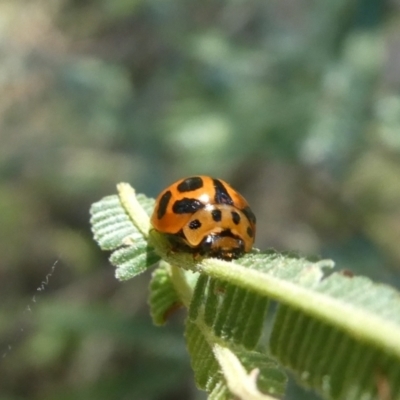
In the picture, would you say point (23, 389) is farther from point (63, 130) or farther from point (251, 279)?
point (251, 279)

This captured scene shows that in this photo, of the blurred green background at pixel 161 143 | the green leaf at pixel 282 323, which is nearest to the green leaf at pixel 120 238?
the green leaf at pixel 282 323

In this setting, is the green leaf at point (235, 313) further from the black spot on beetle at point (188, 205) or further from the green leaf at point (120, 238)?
the black spot on beetle at point (188, 205)

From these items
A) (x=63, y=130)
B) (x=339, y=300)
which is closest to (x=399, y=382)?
(x=339, y=300)

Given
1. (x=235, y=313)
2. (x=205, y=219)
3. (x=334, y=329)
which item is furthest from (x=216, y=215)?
(x=334, y=329)

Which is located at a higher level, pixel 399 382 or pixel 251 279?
pixel 251 279

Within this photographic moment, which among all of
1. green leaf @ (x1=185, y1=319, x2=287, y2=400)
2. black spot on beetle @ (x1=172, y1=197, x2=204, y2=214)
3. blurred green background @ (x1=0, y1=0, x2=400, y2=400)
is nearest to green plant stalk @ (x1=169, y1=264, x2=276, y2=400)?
green leaf @ (x1=185, y1=319, x2=287, y2=400)

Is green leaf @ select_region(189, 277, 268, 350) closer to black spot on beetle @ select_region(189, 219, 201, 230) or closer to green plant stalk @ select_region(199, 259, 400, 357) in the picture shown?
green plant stalk @ select_region(199, 259, 400, 357)

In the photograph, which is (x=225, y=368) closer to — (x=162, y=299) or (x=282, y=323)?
(x=282, y=323)
